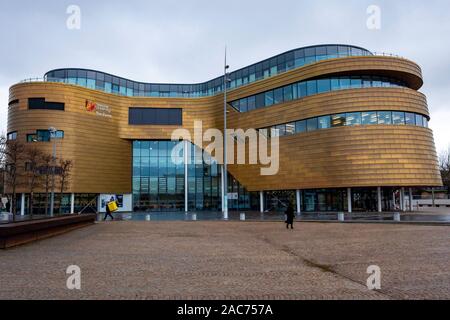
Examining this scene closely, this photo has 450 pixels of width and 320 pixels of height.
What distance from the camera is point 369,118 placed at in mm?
42188

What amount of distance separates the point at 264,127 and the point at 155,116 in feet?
63.4

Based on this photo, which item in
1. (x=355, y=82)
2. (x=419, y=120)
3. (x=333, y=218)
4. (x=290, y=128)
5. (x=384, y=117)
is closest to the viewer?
(x=333, y=218)

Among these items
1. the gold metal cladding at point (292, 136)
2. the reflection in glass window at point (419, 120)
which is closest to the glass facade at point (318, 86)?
the gold metal cladding at point (292, 136)

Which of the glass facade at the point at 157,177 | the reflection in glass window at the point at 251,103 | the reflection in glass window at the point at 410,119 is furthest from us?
the glass facade at the point at 157,177

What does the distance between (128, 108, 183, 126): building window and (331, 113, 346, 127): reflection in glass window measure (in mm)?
25777

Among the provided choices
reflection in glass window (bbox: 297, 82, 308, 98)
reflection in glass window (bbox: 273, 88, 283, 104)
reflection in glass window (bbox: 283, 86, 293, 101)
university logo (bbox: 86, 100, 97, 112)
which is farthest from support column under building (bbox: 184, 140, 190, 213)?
reflection in glass window (bbox: 297, 82, 308, 98)

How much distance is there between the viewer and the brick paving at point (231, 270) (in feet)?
24.1

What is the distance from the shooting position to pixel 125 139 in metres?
60.5

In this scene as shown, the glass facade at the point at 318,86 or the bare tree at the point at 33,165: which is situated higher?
the glass facade at the point at 318,86

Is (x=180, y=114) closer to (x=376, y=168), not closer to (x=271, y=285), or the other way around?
(x=376, y=168)

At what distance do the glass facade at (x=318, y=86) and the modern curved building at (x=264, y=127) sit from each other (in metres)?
0.12

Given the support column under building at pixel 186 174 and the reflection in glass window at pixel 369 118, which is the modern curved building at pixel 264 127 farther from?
the support column under building at pixel 186 174

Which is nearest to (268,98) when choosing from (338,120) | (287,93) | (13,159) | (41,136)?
(287,93)

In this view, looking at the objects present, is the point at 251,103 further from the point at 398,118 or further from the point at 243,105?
the point at 398,118
